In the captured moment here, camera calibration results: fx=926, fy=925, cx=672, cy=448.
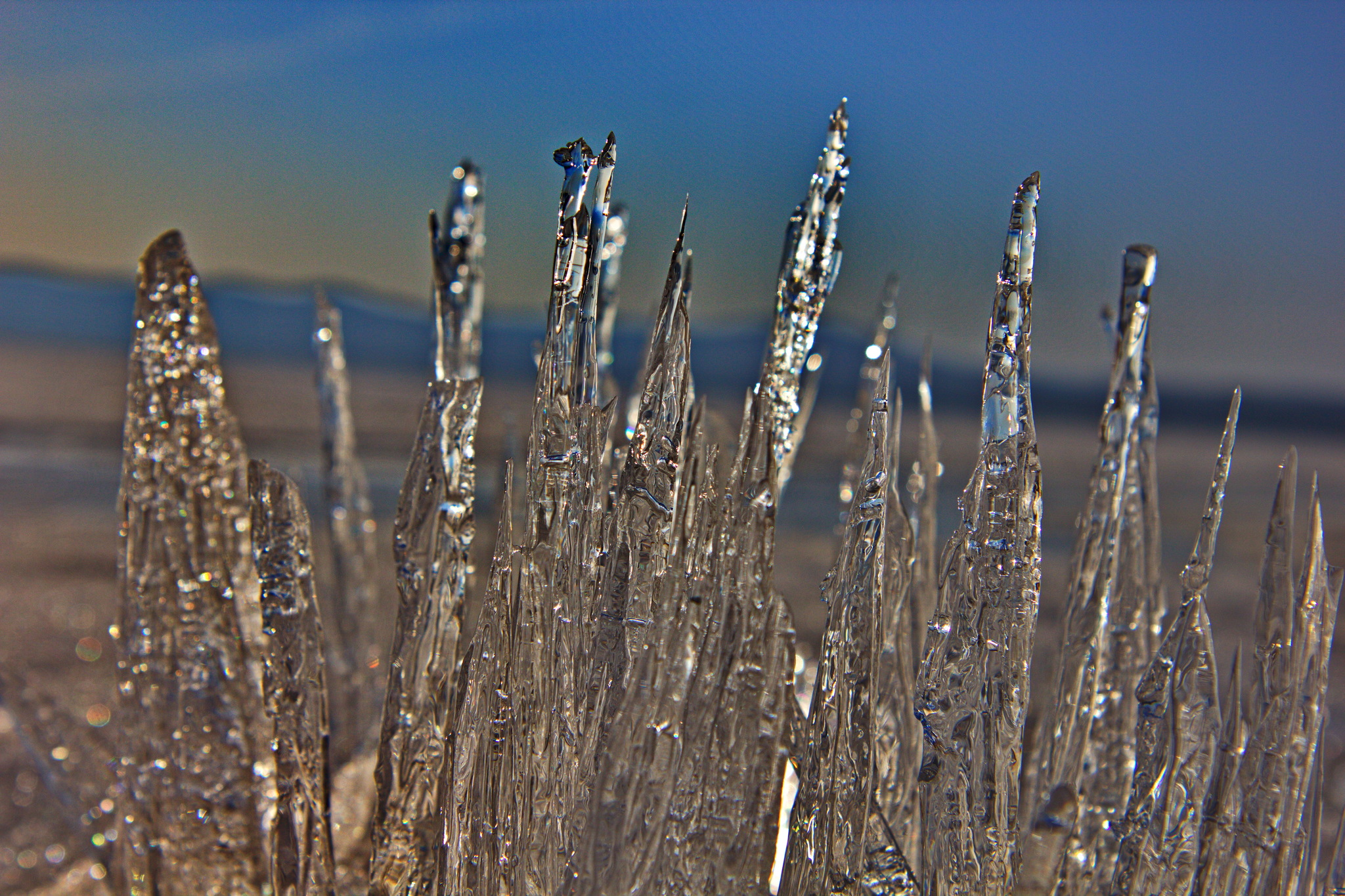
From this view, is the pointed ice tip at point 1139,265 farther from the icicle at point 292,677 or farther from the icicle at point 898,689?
→ the icicle at point 292,677

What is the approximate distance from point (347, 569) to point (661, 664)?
0.54 meters

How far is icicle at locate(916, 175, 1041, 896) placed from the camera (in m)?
0.40

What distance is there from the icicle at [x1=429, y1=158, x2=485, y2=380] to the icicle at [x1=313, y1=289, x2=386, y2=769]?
25 centimetres

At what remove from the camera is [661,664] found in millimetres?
369

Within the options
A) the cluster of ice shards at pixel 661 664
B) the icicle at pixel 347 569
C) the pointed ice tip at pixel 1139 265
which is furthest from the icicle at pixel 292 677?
the pointed ice tip at pixel 1139 265

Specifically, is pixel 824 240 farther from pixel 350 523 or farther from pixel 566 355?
pixel 350 523

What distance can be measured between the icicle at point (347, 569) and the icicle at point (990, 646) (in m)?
0.54

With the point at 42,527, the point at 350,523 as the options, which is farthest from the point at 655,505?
the point at 42,527

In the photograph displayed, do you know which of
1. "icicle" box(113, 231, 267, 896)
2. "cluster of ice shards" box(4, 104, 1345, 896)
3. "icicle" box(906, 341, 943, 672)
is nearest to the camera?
"cluster of ice shards" box(4, 104, 1345, 896)

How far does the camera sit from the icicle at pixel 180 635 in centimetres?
48

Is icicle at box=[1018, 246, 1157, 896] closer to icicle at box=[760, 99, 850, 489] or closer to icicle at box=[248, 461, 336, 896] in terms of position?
icicle at box=[760, 99, 850, 489]

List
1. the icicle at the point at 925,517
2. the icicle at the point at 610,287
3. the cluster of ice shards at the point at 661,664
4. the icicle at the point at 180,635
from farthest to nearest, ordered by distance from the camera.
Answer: the icicle at the point at 610,287
the icicle at the point at 925,517
the icicle at the point at 180,635
the cluster of ice shards at the point at 661,664

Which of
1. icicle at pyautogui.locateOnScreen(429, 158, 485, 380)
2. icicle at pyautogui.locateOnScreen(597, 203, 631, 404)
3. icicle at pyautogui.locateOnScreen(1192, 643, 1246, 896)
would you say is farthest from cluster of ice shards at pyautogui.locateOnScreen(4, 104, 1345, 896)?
icicle at pyautogui.locateOnScreen(597, 203, 631, 404)

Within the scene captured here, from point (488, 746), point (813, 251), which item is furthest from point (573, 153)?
point (488, 746)
